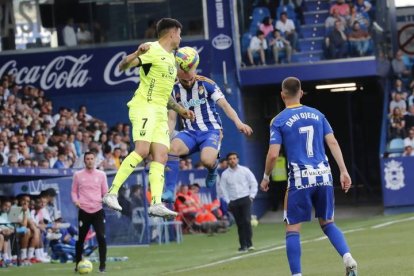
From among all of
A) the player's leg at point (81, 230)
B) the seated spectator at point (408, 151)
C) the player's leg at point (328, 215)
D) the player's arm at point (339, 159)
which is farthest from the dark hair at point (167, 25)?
the seated spectator at point (408, 151)

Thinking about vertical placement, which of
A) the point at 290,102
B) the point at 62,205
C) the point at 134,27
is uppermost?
the point at 134,27

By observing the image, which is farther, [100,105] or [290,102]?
[100,105]

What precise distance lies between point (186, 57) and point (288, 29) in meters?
20.1

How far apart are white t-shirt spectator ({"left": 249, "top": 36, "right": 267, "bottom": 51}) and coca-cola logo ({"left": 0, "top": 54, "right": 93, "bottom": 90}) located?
467cm

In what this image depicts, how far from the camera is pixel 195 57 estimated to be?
15.6m

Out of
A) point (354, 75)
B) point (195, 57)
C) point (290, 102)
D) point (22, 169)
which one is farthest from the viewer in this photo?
point (354, 75)

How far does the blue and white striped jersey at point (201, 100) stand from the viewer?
632 inches

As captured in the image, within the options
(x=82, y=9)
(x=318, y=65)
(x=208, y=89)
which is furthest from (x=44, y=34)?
(x=208, y=89)

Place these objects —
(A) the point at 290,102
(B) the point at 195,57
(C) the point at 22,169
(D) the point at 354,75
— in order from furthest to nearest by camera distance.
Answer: (D) the point at 354,75, (C) the point at 22,169, (B) the point at 195,57, (A) the point at 290,102

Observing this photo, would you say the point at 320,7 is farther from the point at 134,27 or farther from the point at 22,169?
the point at 22,169

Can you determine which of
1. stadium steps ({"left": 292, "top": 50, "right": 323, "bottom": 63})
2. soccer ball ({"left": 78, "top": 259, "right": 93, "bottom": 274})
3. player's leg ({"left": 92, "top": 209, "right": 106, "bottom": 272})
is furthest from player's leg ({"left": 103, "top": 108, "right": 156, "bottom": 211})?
stadium steps ({"left": 292, "top": 50, "right": 323, "bottom": 63})

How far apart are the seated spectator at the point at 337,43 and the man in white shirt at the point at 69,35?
23.5 feet

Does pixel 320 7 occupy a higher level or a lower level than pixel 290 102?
higher

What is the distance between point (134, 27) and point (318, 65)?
5.26 metres
